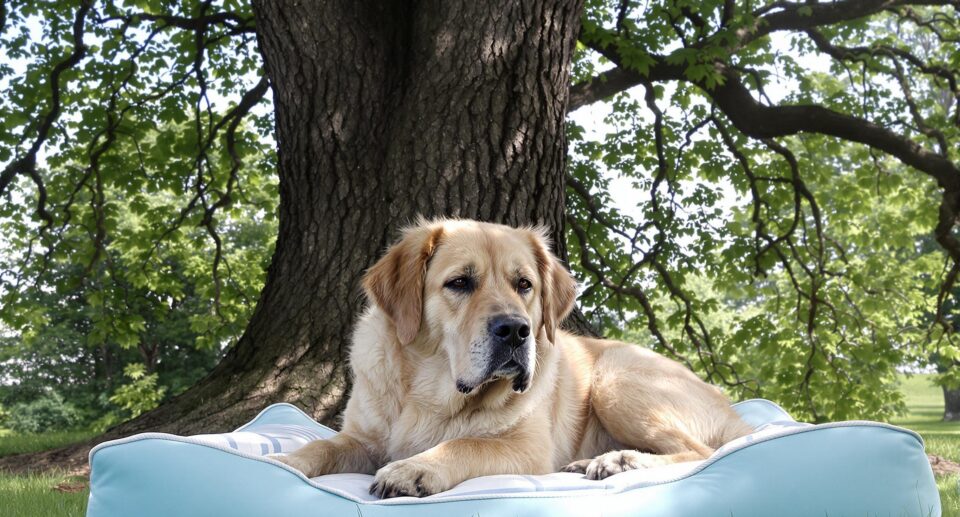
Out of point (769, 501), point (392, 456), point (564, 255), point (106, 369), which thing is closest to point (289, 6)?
point (564, 255)

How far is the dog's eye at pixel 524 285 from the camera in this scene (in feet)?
12.5

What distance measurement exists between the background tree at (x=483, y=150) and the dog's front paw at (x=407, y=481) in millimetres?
2490

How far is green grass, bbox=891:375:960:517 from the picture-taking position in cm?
490

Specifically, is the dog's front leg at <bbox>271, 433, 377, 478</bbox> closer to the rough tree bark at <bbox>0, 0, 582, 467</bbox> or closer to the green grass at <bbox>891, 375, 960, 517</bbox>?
the rough tree bark at <bbox>0, 0, 582, 467</bbox>

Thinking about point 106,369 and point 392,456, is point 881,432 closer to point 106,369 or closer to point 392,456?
point 392,456

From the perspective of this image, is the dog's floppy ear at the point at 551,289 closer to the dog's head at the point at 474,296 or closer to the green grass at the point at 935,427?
the dog's head at the point at 474,296

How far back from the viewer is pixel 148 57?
1107 cm

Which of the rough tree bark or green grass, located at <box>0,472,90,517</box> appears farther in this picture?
the rough tree bark

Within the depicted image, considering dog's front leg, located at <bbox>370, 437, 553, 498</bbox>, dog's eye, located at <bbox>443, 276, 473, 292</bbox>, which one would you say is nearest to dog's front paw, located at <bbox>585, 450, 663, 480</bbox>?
dog's front leg, located at <bbox>370, 437, 553, 498</bbox>

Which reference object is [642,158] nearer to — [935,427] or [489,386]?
[489,386]

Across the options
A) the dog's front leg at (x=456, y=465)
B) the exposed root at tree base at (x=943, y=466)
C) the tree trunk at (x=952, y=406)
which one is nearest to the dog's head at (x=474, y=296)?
the dog's front leg at (x=456, y=465)

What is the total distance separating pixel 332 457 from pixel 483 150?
2598 millimetres

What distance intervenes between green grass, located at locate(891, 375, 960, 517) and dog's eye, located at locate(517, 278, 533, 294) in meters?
2.13

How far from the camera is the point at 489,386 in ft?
12.1
